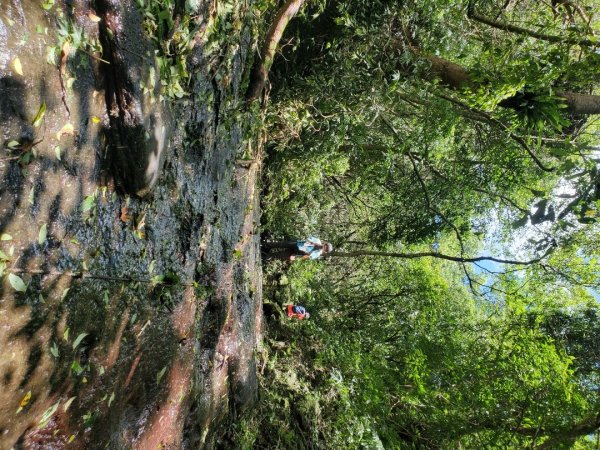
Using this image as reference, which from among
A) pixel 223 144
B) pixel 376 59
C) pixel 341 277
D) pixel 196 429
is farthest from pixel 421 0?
pixel 341 277

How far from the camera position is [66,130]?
2.46 metres

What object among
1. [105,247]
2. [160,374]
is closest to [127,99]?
[105,247]

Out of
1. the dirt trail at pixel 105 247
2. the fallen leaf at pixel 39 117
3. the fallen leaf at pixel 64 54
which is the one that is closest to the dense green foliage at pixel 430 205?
the dirt trail at pixel 105 247

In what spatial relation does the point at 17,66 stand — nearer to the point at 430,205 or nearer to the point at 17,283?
the point at 17,283

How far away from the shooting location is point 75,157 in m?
2.54

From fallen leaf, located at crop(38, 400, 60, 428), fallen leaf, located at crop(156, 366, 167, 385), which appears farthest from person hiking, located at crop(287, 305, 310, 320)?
fallen leaf, located at crop(38, 400, 60, 428)

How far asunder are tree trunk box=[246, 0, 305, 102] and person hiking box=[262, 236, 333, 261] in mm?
3170

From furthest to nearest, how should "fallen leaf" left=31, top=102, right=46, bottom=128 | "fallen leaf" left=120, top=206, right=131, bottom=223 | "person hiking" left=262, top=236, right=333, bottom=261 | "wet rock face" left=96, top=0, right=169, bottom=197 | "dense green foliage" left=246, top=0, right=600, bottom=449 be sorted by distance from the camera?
"person hiking" left=262, top=236, right=333, bottom=261 < "dense green foliage" left=246, top=0, right=600, bottom=449 < "fallen leaf" left=120, top=206, right=131, bottom=223 < "wet rock face" left=96, top=0, right=169, bottom=197 < "fallen leaf" left=31, top=102, right=46, bottom=128

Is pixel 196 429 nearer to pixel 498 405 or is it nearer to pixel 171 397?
pixel 171 397

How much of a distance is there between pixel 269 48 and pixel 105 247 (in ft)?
12.3

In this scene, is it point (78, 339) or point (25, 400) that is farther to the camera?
point (78, 339)

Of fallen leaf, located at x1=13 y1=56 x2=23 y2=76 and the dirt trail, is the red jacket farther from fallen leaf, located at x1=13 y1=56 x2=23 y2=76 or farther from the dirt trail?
fallen leaf, located at x1=13 y1=56 x2=23 y2=76

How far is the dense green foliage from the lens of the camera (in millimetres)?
5895

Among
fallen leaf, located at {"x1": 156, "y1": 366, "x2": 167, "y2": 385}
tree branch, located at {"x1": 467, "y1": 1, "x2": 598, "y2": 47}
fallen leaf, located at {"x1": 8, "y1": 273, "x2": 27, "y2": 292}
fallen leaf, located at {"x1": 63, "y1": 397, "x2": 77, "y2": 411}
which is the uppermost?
tree branch, located at {"x1": 467, "y1": 1, "x2": 598, "y2": 47}
